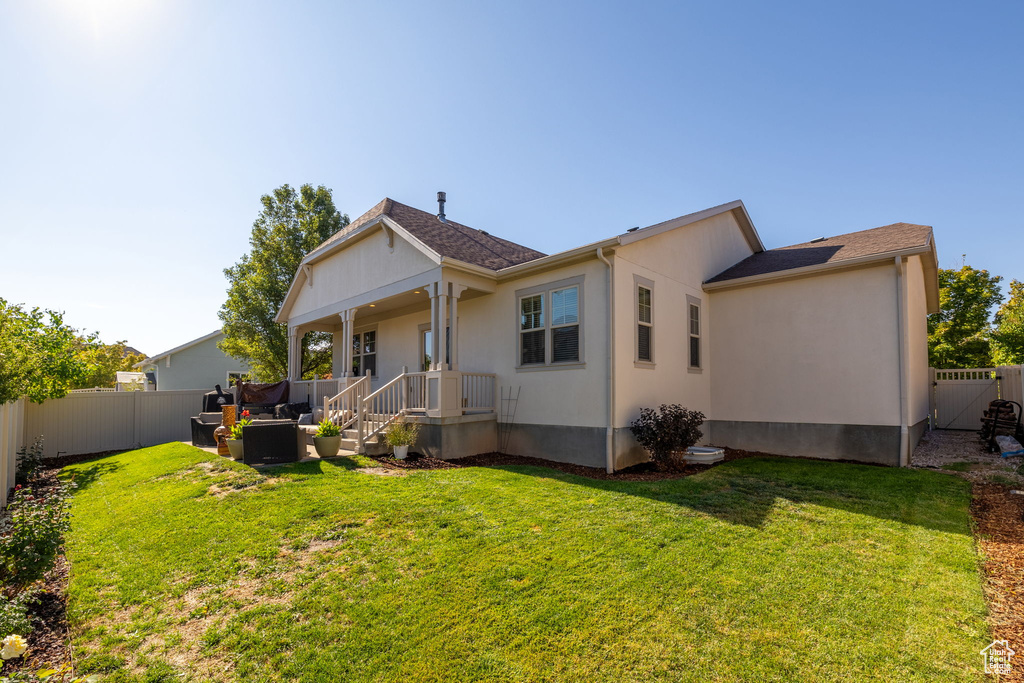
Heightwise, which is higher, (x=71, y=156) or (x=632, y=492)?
(x=71, y=156)

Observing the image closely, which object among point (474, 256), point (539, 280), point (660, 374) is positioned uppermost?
point (474, 256)

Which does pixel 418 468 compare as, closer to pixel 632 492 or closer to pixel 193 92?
pixel 632 492

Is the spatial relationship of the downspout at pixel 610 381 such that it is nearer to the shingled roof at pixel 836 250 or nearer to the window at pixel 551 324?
the window at pixel 551 324

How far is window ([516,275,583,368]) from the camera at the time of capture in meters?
9.01

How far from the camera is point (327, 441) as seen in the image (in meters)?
9.07

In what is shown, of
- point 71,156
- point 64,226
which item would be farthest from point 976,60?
point 64,226

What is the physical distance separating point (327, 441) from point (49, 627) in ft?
17.8

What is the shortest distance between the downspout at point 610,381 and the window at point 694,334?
10.4 feet

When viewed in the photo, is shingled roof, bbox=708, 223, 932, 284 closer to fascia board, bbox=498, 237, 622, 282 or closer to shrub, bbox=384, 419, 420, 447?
fascia board, bbox=498, 237, 622, 282

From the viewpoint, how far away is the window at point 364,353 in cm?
1468

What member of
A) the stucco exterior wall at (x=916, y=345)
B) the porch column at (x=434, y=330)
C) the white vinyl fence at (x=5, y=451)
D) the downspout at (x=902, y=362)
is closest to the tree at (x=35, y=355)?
the white vinyl fence at (x=5, y=451)

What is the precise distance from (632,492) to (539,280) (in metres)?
4.62

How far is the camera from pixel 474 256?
34.7ft

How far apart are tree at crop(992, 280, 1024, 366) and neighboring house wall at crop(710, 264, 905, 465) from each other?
1048 centimetres
